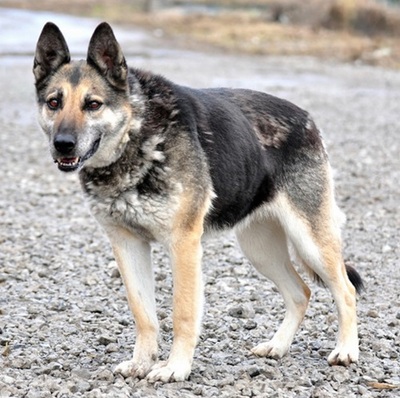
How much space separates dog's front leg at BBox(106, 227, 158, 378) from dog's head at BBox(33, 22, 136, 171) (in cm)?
48

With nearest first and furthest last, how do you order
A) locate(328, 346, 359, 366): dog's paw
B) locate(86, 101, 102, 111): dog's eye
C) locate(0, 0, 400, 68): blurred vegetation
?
locate(86, 101, 102, 111): dog's eye, locate(328, 346, 359, 366): dog's paw, locate(0, 0, 400, 68): blurred vegetation

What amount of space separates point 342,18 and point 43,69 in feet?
101

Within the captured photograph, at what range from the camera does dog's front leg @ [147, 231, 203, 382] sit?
5.11 m

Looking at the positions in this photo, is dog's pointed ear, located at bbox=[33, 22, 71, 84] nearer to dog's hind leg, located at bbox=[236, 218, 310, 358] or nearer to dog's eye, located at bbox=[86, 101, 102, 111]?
dog's eye, located at bbox=[86, 101, 102, 111]

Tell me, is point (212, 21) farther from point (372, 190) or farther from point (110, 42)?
point (110, 42)

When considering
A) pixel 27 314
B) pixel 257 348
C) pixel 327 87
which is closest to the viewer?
pixel 257 348

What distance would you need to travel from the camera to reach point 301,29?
117ft

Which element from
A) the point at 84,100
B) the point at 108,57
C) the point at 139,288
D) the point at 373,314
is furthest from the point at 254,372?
the point at 108,57

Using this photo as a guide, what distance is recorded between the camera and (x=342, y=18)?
114 ft

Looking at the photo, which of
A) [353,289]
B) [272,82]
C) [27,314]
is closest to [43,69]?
[27,314]

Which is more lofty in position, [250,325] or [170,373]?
[170,373]

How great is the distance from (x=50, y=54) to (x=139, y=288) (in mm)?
1448

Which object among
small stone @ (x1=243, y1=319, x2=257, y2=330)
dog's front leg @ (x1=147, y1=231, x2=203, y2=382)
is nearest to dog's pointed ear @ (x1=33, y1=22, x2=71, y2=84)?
dog's front leg @ (x1=147, y1=231, x2=203, y2=382)

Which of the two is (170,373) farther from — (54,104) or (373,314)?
(373,314)
